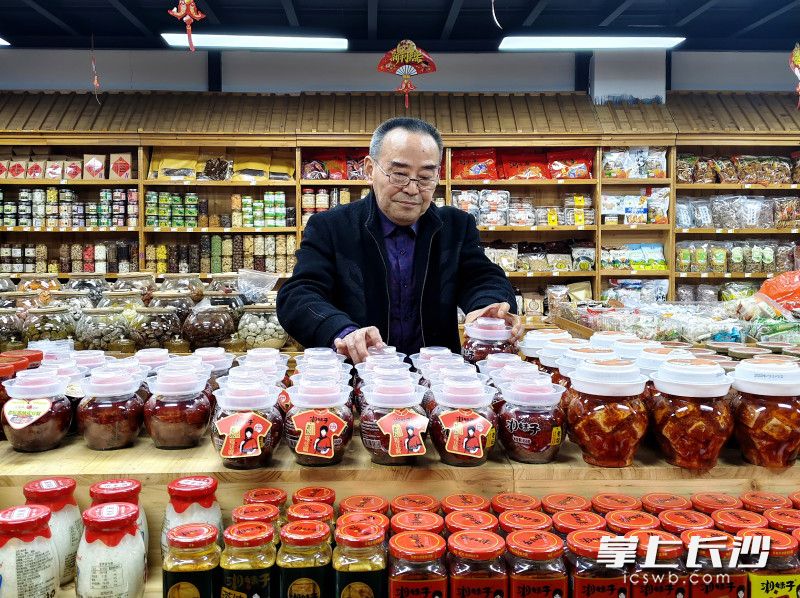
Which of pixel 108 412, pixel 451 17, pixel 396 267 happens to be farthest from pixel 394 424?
pixel 451 17

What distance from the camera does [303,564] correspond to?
90cm

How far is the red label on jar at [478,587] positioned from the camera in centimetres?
88

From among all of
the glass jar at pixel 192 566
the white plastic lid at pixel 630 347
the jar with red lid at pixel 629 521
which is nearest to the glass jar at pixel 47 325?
the glass jar at pixel 192 566

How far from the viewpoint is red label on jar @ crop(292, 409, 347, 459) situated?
114 centimetres

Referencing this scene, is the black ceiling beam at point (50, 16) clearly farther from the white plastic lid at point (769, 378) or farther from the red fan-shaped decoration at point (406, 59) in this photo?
the white plastic lid at point (769, 378)

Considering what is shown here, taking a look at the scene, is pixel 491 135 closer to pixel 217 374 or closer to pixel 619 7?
pixel 619 7

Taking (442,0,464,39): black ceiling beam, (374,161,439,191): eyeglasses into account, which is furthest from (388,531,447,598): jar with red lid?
(442,0,464,39): black ceiling beam

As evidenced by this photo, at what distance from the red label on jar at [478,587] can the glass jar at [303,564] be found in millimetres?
185

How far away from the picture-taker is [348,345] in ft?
5.27

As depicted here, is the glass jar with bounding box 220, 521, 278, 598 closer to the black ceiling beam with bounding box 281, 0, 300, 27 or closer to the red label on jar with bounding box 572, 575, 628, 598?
the red label on jar with bounding box 572, 575, 628, 598

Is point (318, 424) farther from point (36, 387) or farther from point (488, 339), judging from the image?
point (488, 339)

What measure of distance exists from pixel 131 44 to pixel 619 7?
4.34m

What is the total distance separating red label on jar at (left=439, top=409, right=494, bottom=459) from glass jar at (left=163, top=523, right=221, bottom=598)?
17.4 inches

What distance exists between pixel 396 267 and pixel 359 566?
1458mm
